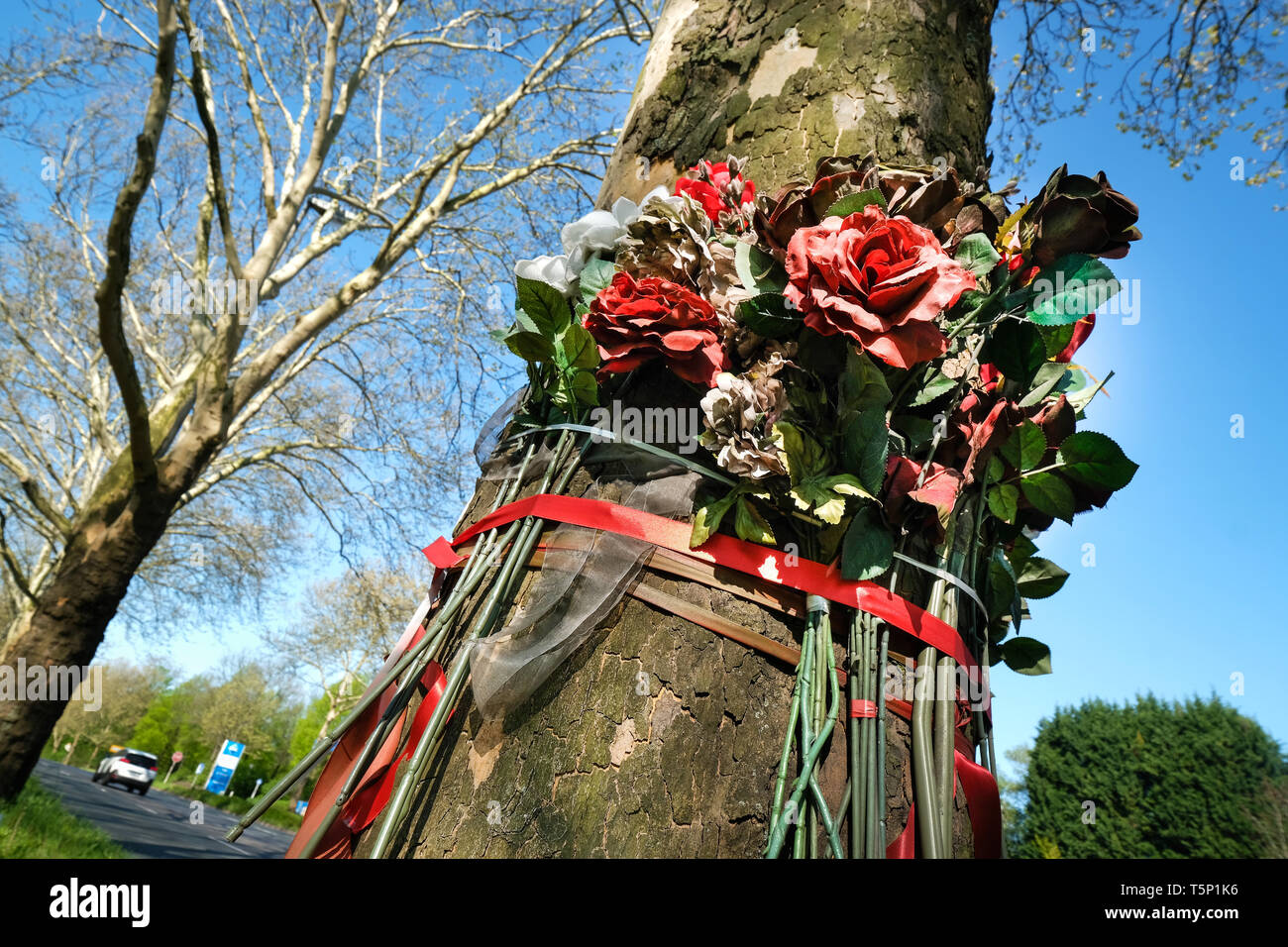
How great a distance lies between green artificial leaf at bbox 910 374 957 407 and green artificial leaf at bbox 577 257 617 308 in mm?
552

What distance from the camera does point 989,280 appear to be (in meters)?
1.01

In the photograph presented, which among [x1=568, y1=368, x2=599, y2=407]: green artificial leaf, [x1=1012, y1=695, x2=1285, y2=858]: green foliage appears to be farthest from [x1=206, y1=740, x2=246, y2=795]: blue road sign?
[x1=568, y1=368, x2=599, y2=407]: green artificial leaf

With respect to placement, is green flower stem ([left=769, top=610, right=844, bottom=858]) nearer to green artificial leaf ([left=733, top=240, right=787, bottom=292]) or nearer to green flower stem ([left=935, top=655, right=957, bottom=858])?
green flower stem ([left=935, top=655, right=957, bottom=858])

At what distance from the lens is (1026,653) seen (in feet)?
4.14

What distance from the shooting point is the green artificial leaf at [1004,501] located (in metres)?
1.04

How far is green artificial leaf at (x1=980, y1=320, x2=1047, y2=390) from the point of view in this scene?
3.31ft

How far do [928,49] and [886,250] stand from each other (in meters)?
0.78

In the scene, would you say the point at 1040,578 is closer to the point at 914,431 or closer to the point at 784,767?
the point at 914,431

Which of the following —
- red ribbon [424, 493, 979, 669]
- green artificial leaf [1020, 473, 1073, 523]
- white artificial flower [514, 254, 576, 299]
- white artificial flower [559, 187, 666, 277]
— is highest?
white artificial flower [559, 187, 666, 277]

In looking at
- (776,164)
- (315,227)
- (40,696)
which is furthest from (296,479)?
(776,164)
